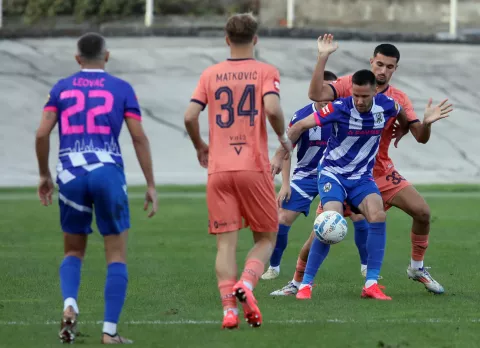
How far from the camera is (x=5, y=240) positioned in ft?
44.4

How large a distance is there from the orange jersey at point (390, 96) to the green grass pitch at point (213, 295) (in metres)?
1.09

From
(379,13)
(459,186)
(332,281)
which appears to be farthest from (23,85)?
(332,281)

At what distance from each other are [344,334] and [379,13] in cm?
2513

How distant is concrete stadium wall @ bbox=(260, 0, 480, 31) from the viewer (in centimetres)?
3148

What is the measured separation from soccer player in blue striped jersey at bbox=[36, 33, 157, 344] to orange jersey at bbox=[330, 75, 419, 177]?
2.91 metres

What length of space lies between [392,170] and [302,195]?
1.02 meters

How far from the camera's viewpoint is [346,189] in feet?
30.7

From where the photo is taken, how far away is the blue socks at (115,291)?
6934 mm

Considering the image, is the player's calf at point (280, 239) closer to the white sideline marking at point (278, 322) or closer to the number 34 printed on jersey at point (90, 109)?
the white sideline marking at point (278, 322)

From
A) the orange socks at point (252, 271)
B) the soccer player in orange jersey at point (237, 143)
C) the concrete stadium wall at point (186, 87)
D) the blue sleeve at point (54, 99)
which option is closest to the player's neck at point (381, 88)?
the soccer player in orange jersey at point (237, 143)

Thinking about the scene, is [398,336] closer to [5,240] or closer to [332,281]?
[332,281]

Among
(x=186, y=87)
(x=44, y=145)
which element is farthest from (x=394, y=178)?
(x=186, y=87)

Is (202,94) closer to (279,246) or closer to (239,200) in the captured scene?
(239,200)

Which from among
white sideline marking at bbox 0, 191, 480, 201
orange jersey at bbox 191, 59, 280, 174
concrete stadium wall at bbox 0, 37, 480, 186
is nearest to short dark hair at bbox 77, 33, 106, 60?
orange jersey at bbox 191, 59, 280, 174
